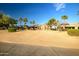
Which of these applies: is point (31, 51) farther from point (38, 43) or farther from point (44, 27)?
point (44, 27)

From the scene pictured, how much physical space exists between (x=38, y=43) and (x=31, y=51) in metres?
0.17

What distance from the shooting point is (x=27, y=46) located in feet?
12.7

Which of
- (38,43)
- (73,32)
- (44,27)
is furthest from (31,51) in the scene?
(73,32)

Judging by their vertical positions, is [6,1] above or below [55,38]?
above

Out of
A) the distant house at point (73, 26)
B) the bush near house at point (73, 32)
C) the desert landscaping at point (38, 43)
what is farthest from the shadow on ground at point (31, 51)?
the distant house at point (73, 26)

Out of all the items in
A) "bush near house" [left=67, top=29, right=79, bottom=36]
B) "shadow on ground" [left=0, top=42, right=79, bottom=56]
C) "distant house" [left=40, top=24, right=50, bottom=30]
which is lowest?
"shadow on ground" [left=0, top=42, right=79, bottom=56]

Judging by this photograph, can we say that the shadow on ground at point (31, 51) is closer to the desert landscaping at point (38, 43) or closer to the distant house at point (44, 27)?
the desert landscaping at point (38, 43)

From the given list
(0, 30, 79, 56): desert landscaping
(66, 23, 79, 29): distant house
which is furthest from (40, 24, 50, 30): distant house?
(66, 23, 79, 29): distant house

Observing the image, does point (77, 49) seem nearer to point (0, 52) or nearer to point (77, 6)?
point (77, 6)

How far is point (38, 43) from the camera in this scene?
3883 millimetres

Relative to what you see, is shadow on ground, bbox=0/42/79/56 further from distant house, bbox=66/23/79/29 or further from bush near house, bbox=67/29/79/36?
distant house, bbox=66/23/79/29

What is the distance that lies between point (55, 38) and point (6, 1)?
0.94 m

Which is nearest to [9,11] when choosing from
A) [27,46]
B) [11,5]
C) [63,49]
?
[11,5]

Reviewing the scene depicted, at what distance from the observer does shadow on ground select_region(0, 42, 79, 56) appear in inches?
150
